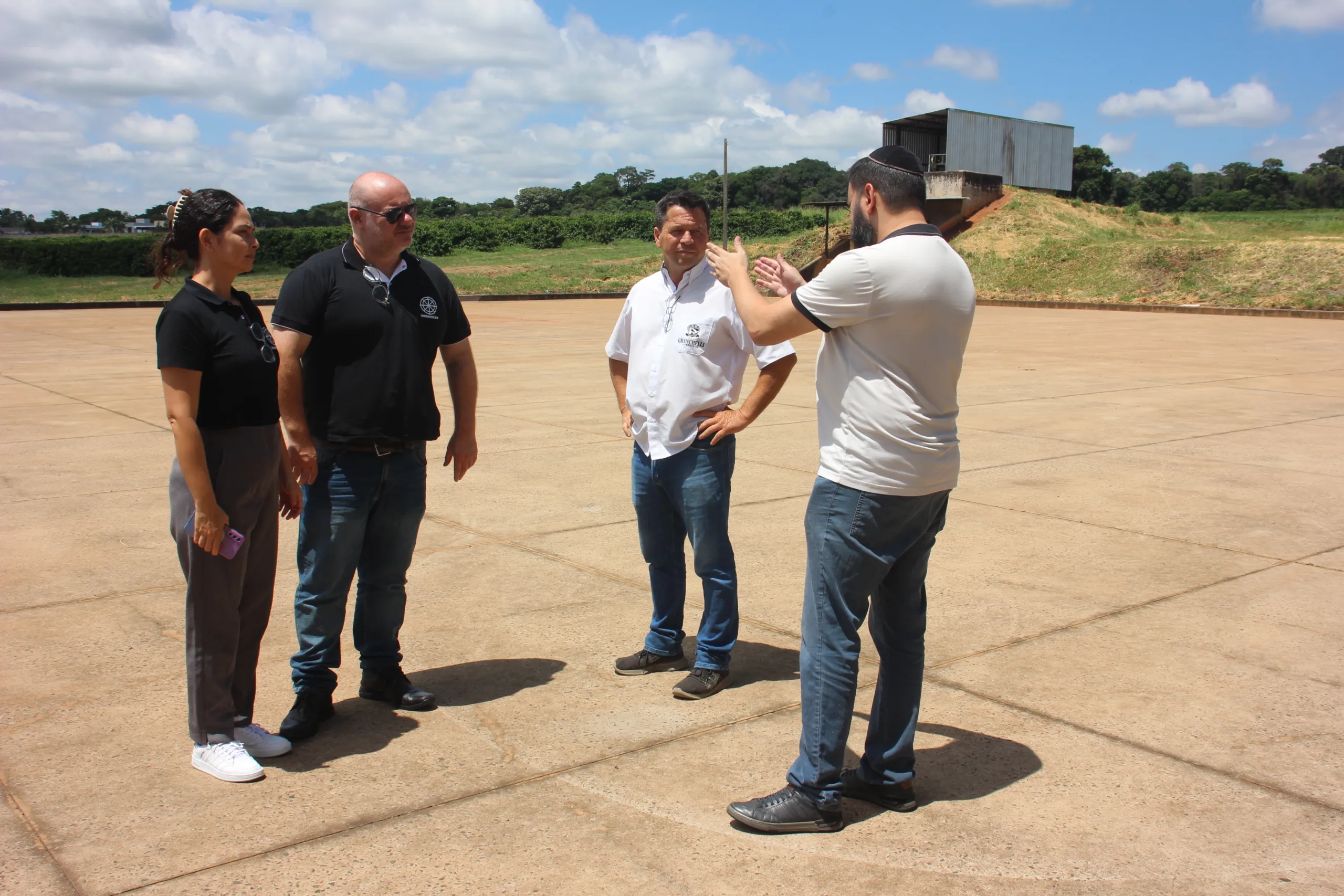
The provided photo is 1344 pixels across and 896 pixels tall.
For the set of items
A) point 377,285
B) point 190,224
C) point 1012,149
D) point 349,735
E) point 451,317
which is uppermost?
point 1012,149

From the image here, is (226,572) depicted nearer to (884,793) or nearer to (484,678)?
(484,678)

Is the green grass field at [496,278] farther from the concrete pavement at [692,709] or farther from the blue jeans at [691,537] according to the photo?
the blue jeans at [691,537]

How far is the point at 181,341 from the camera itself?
11.0ft

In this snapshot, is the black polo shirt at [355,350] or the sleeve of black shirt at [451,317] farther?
the sleeve of black shirt at [451,317]

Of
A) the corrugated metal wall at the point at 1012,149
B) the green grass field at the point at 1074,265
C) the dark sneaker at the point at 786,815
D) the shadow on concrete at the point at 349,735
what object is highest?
the corrugated metal wall at the point at 1012,149

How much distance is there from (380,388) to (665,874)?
1.93m

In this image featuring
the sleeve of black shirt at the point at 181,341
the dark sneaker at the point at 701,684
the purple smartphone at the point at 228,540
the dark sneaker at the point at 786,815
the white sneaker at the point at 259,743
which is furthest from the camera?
the dark sneaker at the point at 701,684

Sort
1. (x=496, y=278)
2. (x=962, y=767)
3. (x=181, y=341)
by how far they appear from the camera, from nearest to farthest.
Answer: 1. (x=181, y=341)
2. (x=962, y=767)
3. (x=496, y=278)

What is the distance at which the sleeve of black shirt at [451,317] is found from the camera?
4.11m

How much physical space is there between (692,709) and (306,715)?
1.40 meters

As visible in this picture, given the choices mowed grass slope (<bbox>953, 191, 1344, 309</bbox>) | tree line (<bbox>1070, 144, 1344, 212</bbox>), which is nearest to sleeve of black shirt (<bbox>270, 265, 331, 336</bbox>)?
mowed grass slope (<bbox>953, 191, 1344, 309</bbox>)

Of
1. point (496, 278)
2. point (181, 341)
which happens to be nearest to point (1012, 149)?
point (496, 278)

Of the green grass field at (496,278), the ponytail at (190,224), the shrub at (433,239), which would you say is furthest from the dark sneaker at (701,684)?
the shrub at (433,239)

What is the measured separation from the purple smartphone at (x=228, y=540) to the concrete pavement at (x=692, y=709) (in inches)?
29.5
